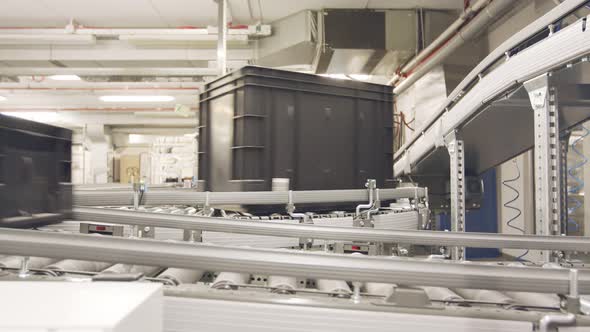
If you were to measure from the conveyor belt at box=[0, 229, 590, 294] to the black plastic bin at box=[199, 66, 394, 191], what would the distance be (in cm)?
123

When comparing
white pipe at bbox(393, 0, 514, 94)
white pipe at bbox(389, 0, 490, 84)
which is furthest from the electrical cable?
white pipe at bbox(389, 0, 490, 84)

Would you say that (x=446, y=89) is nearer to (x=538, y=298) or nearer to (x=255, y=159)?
(x=255, y=159)

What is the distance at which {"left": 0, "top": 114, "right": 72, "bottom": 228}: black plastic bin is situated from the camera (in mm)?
849

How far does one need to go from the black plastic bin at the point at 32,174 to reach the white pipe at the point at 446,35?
3.07 m

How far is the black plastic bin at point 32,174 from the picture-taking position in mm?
849

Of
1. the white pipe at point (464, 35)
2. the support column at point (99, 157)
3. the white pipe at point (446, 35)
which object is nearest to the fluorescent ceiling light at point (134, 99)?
the support column at point (99, 157)

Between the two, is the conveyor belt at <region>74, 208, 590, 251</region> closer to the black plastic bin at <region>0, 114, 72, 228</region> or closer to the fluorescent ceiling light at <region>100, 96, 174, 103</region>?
the black plastic bin at <region>0, 114, 72, 228</region>

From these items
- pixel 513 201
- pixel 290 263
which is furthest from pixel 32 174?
pixel 513 201

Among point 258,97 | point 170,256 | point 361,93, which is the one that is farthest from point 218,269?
point 361,93

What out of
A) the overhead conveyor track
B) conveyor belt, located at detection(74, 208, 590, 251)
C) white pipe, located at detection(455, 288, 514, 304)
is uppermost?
the overhead conveyor track

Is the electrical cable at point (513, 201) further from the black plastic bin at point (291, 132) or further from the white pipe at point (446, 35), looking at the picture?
the black plastic bin at point (291, 132)

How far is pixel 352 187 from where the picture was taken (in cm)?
229

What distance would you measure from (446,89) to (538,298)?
3.08m

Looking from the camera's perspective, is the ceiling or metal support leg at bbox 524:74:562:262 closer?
metal support leg at bbox 524:74:562:262
